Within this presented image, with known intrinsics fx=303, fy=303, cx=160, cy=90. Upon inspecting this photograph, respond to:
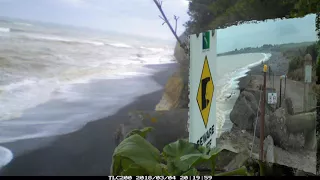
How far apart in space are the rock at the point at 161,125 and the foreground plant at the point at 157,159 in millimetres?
954

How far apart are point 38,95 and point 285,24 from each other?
2.27 metres

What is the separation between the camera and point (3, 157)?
2166 millimetres

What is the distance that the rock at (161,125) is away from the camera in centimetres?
224

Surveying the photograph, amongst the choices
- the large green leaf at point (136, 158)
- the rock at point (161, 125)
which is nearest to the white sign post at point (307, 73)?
the large green leaf at point (136, 158)

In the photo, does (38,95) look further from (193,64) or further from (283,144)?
(283,144)

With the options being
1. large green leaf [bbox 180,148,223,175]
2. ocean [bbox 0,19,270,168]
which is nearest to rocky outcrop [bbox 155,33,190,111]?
ocean [bbox 0,19,270,168]

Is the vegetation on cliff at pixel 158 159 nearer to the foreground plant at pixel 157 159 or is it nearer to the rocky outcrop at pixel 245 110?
the foreground plant at pixel 157 159

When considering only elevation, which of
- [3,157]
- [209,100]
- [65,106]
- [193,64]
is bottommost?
[3,157]

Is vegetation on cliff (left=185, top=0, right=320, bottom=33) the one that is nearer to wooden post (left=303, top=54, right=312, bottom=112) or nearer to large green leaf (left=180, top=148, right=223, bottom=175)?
wooden post (left=303, top=54, right=312, bottom=112)

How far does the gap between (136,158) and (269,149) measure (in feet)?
2.35

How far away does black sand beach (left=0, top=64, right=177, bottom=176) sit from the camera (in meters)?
2.17

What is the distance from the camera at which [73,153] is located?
2389mm

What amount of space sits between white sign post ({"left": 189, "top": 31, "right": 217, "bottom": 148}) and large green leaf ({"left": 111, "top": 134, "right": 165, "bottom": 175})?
193 mm

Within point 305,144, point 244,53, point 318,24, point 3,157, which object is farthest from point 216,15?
point 3,157
